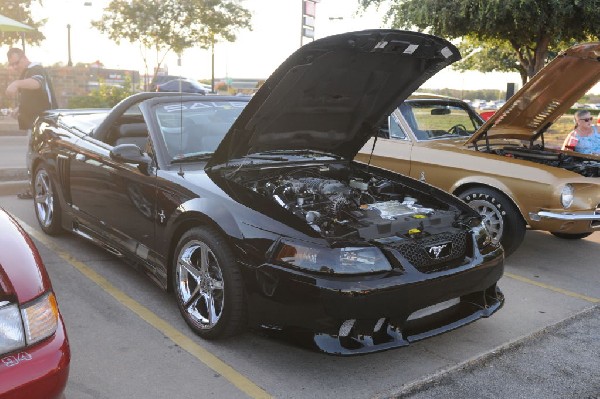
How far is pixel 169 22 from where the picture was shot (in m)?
22.4

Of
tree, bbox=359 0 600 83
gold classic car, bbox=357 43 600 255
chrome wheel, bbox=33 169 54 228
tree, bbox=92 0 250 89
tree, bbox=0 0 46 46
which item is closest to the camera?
gold classic car, bbox=357 43 600 255

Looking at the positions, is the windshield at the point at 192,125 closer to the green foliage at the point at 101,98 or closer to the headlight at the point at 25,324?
the headlight at the point at 25,324

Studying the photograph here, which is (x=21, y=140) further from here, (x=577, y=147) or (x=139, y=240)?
(x=577, y=147)

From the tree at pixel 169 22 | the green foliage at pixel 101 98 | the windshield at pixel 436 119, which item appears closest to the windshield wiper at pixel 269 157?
the windshield at pixel 436 119

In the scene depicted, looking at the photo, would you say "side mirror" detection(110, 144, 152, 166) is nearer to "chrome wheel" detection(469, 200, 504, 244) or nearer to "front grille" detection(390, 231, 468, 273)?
"front grille" detection(390, 231, 468, 273)

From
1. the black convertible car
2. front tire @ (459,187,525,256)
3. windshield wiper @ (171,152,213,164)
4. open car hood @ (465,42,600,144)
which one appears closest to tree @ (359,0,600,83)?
open car hood @ (465,42,600,144)

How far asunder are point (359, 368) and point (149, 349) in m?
1.28

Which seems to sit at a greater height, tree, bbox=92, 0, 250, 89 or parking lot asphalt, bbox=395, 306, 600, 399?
tree, bbox=92, 0, 250, 89

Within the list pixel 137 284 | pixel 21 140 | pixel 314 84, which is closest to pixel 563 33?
pixel 314 84

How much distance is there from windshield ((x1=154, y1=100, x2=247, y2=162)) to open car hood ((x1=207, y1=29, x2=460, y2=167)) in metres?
0.42

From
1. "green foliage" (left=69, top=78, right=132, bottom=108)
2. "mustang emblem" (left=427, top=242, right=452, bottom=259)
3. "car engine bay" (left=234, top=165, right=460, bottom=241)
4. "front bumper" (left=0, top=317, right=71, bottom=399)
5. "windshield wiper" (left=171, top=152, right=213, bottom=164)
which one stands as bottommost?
"front bumper" (left=0, top=317, right=71, bottom=399)

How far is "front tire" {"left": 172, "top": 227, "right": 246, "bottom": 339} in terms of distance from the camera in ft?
10.4

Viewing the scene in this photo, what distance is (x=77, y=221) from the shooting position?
194 inches

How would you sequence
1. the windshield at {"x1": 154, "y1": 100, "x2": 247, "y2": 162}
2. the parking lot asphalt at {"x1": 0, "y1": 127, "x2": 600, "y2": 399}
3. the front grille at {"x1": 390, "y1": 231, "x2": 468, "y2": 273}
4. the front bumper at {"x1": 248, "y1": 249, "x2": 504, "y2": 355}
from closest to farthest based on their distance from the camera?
the front bumper at {"x1": 248, "y1": 249, "x2": 504, "y2": 355} → the parking lot asphalt at {"x1": 0, "y1": 127, "x2": 600, "y2": 399} → the front grille at {"x1": 390, "y1": 231, "x2": 468, "y2": 273} → the windshield at {"x1": 154, "y1": 100, "x2": 247, "y2": 162}
